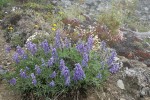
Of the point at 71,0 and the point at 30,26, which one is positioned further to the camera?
the point at 71,0

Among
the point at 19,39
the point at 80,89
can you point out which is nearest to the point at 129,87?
the point at 80,89

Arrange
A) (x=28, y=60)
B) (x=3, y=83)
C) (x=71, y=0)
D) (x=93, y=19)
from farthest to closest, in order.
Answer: (x=71, y=0) → (x=93, y=19) → (x=3, y=83) → (x=28, y=60)

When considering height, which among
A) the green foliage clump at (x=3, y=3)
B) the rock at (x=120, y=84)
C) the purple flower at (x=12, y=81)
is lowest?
the green foliage clump at (x=3, y=3)

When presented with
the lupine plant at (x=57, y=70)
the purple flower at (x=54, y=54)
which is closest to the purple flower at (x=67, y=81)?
the lupine plant at (x=57, y=70)

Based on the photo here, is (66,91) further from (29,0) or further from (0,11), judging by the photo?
(29,0)

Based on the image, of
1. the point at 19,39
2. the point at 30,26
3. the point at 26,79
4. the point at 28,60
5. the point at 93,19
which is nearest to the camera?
the point at 26,79

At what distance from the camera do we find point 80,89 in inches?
216

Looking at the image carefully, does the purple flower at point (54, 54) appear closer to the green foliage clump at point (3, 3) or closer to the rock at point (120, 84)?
the rock at point (120, 84)

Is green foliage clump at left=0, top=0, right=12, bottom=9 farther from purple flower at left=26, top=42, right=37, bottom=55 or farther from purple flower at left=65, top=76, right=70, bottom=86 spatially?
purple flower at left=65, top=76, right=70, bottom=86

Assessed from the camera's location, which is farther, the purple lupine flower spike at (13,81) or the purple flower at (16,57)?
the purple flower at (16,57)

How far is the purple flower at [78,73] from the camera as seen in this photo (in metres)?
5.00

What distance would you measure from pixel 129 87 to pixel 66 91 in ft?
4.85

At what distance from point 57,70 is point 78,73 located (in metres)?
0.54

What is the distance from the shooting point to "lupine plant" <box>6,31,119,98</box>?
17.0 ft
